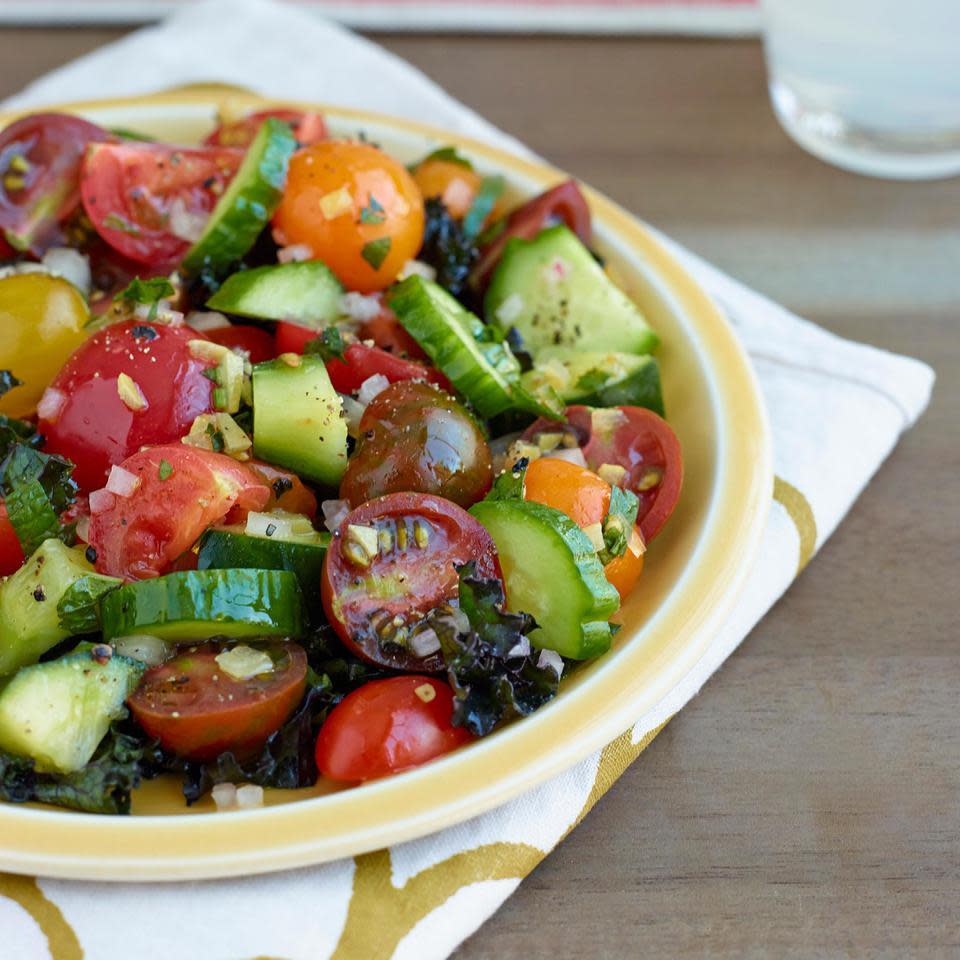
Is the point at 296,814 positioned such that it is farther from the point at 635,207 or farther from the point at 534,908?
the point at 635,207

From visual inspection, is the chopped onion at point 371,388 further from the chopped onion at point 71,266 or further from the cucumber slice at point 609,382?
the chopped onion at point 71,266

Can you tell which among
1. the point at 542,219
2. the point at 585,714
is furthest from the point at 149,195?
the point at 585,714

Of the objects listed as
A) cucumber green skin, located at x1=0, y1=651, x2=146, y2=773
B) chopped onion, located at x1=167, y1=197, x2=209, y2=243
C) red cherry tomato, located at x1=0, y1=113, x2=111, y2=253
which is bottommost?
cucumber green skin, located at x1=0, y1=651, x2=146, y2=773

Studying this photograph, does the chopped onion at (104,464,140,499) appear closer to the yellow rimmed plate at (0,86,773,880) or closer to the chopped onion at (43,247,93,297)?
the yellow rimmed plate at (0,86,773,880)

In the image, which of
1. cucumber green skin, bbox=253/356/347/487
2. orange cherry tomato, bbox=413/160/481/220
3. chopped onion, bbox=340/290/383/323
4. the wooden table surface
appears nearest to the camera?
the wooden table surface

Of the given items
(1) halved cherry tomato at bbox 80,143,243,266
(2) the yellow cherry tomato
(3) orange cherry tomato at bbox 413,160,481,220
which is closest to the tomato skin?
(2) the yellow cherry tomato

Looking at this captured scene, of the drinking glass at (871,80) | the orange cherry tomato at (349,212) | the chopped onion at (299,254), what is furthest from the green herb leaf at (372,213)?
the drinking glass at (871,80)

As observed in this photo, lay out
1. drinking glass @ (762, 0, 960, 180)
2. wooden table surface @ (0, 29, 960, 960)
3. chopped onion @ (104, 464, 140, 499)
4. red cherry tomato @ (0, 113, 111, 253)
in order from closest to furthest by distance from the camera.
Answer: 1. wooden table surface @ (0, 29, 960, 960)
2. chopped onion @ (104, 464, 140, 499)
3. red cherry tomato @ (0, 113, 111, 253)
4. drinking glass @ (762, 0, 960, 180)
